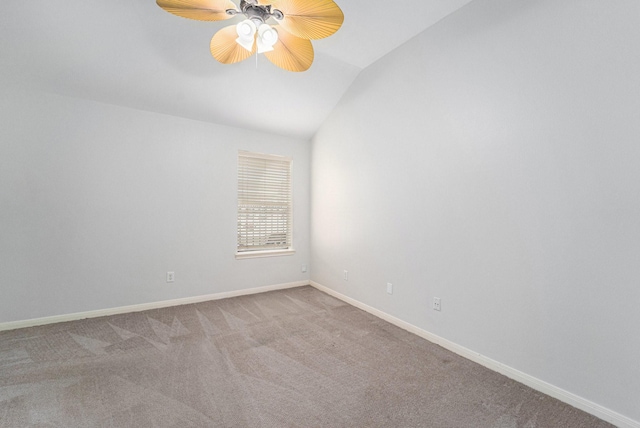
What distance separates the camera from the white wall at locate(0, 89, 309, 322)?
2742 millimetres

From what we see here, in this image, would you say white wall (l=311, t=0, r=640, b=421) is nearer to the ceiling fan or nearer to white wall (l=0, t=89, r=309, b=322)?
the ceiling fan

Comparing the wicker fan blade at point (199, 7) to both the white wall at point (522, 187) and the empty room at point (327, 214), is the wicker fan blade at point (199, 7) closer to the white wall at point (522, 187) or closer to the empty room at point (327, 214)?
the empty room at point (327, 214)

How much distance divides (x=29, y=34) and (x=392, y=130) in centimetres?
329

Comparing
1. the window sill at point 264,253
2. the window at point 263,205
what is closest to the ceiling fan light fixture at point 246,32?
the window at point 263,205

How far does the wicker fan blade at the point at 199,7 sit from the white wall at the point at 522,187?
1811 millimetres

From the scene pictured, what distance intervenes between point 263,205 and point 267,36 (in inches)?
104

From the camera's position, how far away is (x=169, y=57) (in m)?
2.71

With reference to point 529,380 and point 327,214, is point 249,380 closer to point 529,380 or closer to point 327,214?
point 529,380

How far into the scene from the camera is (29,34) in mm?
2328

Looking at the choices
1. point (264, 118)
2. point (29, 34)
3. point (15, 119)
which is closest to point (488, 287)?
point (264, 118)

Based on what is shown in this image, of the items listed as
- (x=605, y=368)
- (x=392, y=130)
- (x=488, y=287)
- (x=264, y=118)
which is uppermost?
(x=264, y=118)

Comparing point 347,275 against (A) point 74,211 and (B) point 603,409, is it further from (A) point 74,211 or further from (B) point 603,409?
(A) point 74,211

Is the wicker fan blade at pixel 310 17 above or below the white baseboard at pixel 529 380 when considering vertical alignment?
above

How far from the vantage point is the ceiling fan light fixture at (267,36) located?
1782mm
